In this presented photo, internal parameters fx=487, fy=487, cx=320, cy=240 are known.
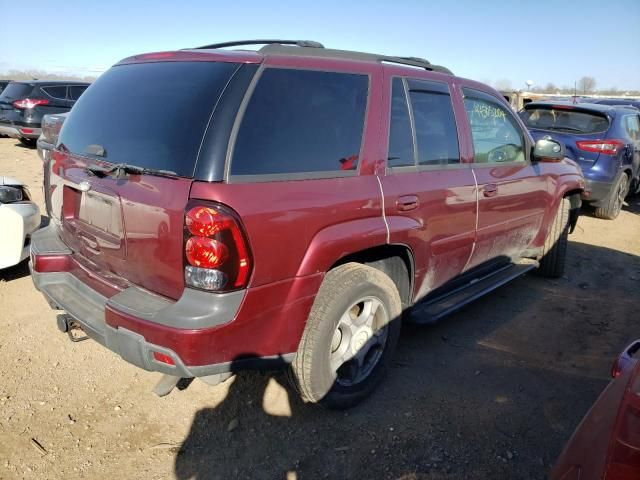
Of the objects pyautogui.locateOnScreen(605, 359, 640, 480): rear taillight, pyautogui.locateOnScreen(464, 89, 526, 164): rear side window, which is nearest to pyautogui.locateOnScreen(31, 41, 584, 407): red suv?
pyautogui.locateOnScreen(464, 89, 526, 164): rear side window

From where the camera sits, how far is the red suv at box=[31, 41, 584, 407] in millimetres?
2137

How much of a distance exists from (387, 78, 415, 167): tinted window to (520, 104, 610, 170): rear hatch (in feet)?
16.9

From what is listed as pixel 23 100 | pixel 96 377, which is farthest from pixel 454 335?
pixel 23 100

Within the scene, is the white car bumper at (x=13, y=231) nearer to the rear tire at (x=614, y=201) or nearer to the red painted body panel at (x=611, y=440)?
the red painted body panel at (x=611, y=440)

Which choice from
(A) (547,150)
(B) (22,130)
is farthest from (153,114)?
(B) (22,130)

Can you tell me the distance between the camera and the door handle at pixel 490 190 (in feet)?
11.8

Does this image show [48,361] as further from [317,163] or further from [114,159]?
[317,163]

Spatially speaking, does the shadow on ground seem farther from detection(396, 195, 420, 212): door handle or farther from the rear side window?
the rear side window

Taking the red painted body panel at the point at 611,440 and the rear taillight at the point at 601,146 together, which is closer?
the red painted body panel at the point at 611,440

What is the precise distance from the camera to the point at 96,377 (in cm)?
314

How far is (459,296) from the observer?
3.59m

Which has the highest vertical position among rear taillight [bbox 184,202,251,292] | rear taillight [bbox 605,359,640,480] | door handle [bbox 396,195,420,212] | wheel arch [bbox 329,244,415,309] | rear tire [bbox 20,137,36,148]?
door handle [bbox 396,195,420,212]

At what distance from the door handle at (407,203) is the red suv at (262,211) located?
0.03ft

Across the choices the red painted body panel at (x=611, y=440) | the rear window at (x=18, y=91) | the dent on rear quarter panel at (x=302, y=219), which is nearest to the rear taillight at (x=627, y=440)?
the red painted body panel at (x=611, y=440)
